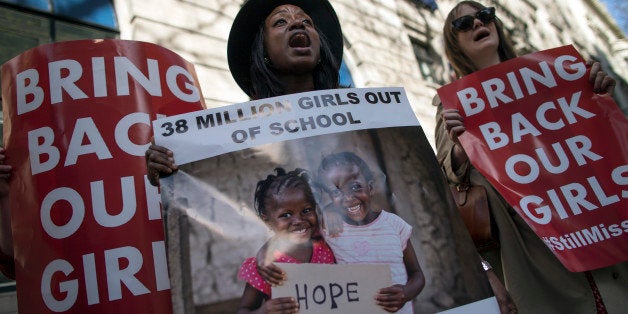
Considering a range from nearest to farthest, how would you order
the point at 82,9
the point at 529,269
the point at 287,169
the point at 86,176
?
the point at 287,169 → the point at 86,176 → the point at 529,269 → the point at 82,9

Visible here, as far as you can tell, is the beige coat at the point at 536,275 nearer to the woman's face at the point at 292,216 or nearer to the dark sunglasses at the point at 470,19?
the dark sunglasses at the point at 470,19

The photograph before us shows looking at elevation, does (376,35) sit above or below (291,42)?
above

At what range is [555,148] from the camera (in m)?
1.34

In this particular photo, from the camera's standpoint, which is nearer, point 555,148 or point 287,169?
point 287,169

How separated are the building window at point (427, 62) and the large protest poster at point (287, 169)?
19.5ft

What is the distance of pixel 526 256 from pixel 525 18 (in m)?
10.7

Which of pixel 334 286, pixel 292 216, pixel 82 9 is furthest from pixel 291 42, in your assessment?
pixel 82 9

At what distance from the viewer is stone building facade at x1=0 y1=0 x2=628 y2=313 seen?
345 centimetres

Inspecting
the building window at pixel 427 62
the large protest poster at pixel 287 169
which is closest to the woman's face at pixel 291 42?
the large protest poster at pixel 287 169

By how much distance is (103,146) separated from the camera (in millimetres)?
1276

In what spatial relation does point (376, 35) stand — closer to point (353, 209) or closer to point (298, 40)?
point (298, 40)

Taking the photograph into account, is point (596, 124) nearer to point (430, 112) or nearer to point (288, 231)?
point (288, 231)

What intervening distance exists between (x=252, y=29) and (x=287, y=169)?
0.83 metres

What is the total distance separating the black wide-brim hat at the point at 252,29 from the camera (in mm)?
1600
